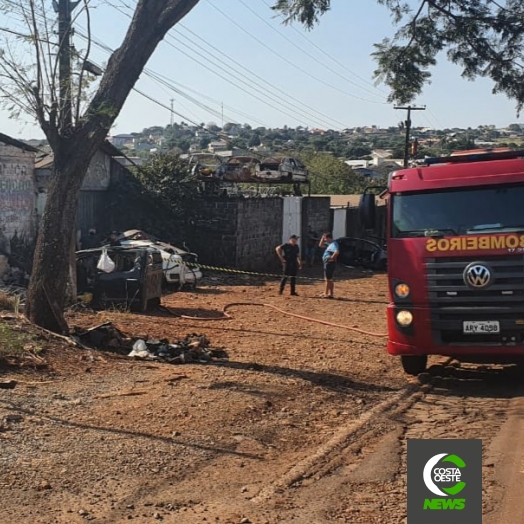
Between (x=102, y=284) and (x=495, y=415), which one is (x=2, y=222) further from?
(x=495, y=415)

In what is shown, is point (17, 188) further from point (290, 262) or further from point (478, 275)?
point (478, 275)

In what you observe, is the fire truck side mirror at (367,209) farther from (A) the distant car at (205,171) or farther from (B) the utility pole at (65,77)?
(A) the distant car at (205,171)

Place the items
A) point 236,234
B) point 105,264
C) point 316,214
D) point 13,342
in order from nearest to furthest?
point 13,342 → point 105,264 → point 236,234 → point 316,214

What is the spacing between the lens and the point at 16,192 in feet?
65.8

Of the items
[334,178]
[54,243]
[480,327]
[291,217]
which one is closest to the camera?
[480,327]

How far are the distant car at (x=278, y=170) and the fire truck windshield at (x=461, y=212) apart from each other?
18.6m

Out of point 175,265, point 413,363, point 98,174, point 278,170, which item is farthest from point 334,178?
point 413,363

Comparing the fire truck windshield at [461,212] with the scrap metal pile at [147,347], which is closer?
the fire truck windshield at [461,212]

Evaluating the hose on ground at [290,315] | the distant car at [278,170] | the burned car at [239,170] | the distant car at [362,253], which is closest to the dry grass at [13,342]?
the hose on ground at [290,315]

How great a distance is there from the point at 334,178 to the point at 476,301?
52987 mm

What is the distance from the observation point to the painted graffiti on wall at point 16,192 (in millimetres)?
19484

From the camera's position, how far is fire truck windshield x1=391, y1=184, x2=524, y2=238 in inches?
368

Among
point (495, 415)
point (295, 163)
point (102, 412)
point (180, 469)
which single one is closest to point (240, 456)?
point (180, 469)

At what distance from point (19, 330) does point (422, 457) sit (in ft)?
22.4
